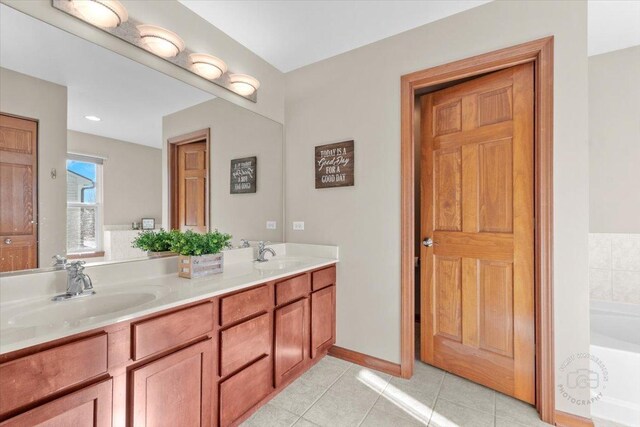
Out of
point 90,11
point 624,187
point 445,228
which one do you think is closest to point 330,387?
point 445,228

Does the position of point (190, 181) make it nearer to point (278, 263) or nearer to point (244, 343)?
point (278, 263)

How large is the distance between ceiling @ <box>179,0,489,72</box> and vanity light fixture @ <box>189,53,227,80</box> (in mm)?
297

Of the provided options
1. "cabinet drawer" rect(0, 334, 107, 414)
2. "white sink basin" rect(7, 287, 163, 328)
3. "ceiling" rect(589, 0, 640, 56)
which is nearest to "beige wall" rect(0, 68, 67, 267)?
"white sink basin" rect(7, 287, 163, 328)

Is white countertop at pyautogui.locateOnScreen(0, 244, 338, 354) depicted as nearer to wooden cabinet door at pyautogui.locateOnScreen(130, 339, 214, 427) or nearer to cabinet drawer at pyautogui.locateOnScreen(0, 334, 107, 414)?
Result: cabinet drawer at pyautogui.locateOnScreen(0, 334, 107, 414)

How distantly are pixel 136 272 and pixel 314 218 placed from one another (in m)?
1.38

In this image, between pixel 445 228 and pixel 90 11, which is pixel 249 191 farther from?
pixel 445 228

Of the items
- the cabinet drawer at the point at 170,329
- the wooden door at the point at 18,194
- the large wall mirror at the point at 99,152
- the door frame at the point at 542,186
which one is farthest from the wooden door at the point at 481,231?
the wooden door at the point at 18,194

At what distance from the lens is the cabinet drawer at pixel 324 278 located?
2.15m

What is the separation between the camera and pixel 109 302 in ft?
4.23

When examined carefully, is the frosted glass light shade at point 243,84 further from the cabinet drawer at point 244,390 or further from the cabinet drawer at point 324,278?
the cabinet drawer at point 244,390

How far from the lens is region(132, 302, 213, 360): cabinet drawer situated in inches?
42.9

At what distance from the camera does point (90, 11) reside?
1387 millimetres

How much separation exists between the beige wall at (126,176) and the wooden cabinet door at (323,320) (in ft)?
4.09

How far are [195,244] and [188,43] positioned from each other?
134cm
